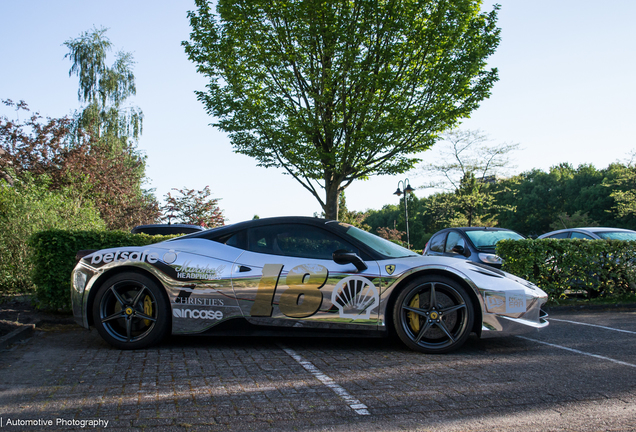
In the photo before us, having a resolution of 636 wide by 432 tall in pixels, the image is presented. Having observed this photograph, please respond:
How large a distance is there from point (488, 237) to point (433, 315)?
6429 millimetres

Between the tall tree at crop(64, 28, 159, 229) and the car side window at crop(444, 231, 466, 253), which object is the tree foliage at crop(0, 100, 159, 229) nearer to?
the tall tree at crop(64, 28, 159, 229)

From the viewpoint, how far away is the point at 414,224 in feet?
251

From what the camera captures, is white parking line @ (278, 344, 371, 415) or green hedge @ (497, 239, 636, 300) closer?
white parking line @ (278, 344, 371, 415)

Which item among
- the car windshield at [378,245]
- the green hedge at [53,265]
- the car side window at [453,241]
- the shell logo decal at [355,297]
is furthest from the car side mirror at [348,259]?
the car side window at [453,241]

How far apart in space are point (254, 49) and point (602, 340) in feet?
37.1

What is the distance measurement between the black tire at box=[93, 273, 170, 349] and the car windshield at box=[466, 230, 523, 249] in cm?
711

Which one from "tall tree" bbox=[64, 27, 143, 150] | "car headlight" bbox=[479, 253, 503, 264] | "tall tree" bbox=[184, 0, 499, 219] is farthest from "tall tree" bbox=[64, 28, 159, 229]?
"car headlight" bbox=[479, 253, 503, 264]

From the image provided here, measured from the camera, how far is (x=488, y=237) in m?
10.4

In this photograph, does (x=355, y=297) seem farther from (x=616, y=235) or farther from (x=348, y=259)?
(x=616, y=235)

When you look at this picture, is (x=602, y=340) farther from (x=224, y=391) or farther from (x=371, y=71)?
(x=371, y=71)

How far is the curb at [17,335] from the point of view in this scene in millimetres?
4898

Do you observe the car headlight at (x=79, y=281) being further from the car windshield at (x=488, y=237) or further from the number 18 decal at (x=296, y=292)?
the car windshield at (x=488, y=237)

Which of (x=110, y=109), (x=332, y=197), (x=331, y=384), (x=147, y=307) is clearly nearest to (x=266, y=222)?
(x=147, y=307)

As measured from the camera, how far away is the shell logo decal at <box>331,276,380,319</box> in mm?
4566
